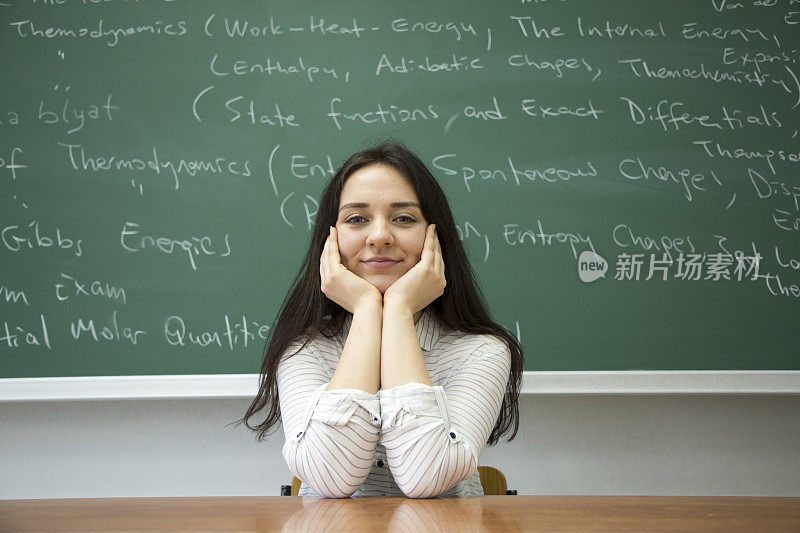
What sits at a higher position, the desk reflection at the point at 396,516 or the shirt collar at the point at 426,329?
the shirt collar at the point at 426,329

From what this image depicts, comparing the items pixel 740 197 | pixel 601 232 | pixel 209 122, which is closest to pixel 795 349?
pixel 740 197

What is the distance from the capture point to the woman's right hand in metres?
1.49

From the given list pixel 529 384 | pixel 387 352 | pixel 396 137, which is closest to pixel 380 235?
pixel 387 352

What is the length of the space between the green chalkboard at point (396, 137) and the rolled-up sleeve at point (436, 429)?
1.00 meters

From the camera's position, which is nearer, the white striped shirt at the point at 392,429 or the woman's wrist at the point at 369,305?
the white striped shirt at the point at 392,429

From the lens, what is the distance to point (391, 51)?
2377mm

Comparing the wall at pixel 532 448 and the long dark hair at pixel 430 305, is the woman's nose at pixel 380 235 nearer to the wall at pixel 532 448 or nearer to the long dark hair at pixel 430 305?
the long dark hair at pixel 430 305

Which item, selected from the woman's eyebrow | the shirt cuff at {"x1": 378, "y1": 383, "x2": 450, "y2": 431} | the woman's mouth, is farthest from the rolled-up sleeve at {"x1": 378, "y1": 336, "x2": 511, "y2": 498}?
the woman's eyebrow

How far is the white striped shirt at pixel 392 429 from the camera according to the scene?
47.5 inches

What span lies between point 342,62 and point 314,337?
1195 millimetres

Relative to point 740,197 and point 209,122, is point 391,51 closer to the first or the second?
point 209,122

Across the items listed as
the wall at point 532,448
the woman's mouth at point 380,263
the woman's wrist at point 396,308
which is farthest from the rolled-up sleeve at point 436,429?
the wall at point 532,448

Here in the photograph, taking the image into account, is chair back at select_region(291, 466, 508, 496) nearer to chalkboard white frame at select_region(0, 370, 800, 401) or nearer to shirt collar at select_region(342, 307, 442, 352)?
shirt collar at select_region(342, 307, 442, 352)

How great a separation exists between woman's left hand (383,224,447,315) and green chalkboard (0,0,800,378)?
83 cm
